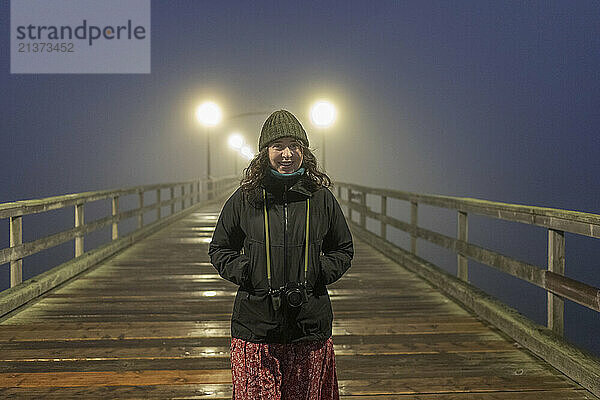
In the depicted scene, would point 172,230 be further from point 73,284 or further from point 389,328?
point 389,328

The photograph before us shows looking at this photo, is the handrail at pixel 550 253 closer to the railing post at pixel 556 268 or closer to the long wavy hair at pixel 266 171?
the railing post at pixel 556 268

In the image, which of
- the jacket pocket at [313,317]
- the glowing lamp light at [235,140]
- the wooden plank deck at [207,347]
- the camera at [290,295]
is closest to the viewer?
the camera at [290,295]

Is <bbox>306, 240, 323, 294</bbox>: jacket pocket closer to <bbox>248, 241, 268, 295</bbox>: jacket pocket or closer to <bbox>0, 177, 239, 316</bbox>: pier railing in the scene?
<bbox>248, 241, 268, 295</bbox>: jacket pocket

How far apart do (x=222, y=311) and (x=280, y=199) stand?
4268 millimetres

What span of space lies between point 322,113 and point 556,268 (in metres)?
14.5

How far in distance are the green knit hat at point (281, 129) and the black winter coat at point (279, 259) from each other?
Result: 0.17 meters

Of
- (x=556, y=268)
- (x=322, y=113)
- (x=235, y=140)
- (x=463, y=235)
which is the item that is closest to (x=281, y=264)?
(x=556, y=268)

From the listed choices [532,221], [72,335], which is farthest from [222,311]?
[532,221]

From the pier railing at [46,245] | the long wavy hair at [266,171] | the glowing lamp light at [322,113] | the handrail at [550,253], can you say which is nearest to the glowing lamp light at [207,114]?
the glowing lamp light at [322,113]

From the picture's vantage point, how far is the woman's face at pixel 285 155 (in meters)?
2.72

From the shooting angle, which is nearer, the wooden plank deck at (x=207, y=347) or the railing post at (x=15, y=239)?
the wooden plank deck at (x=207, y=347)

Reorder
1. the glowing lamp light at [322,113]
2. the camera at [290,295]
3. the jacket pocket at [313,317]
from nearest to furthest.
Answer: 1. the camera at [290,295]
2. the jacket pocket at [313,317]
3. the glowing lamp light at [322,113]

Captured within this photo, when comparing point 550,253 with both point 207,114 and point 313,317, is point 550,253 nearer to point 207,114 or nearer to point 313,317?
point 313,317

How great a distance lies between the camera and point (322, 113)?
19.0m
